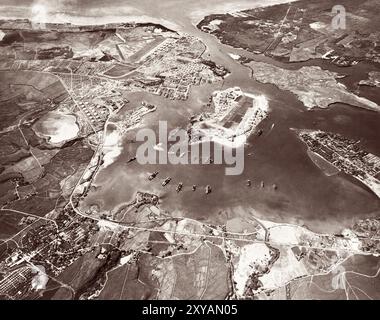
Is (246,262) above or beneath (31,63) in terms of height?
beneath

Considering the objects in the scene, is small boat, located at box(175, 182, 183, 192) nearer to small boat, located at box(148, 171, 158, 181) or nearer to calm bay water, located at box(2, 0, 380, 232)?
calm bay water, located at box(2, 0, 380, 232)

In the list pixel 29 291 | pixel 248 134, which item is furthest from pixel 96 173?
pixel 248 134

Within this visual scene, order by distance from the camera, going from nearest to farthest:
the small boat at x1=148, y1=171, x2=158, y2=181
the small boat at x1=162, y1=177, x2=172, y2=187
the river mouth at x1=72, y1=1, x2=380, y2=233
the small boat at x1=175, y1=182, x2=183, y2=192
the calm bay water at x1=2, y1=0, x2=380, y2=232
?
1. the river mouth at x1=72, y1=1, x2=380, y2=233
2. the calm bay water at x1=2, y1=0, x2=380, y2=232
3. the small boat at x1=175, y1=182, x2=183, y2=192
4. the small boat at x1=162, y1=177, x2=172, y2=187
5. the small boat at x1=148, y1=171, x2=158, y2=181

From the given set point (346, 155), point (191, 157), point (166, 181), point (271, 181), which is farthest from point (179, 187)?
point (346, 155)

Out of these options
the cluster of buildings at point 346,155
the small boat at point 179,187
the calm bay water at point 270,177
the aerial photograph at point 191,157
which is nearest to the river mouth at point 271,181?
the calm bay water at point 270,177

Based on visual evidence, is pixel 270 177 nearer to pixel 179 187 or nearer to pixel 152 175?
pixel 179 187

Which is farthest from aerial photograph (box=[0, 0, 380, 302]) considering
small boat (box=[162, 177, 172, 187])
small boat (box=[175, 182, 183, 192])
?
small boat (box=[162, 177, 172, 187])

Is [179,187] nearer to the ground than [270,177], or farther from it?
farther from it

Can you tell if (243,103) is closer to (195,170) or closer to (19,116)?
(195,170)
